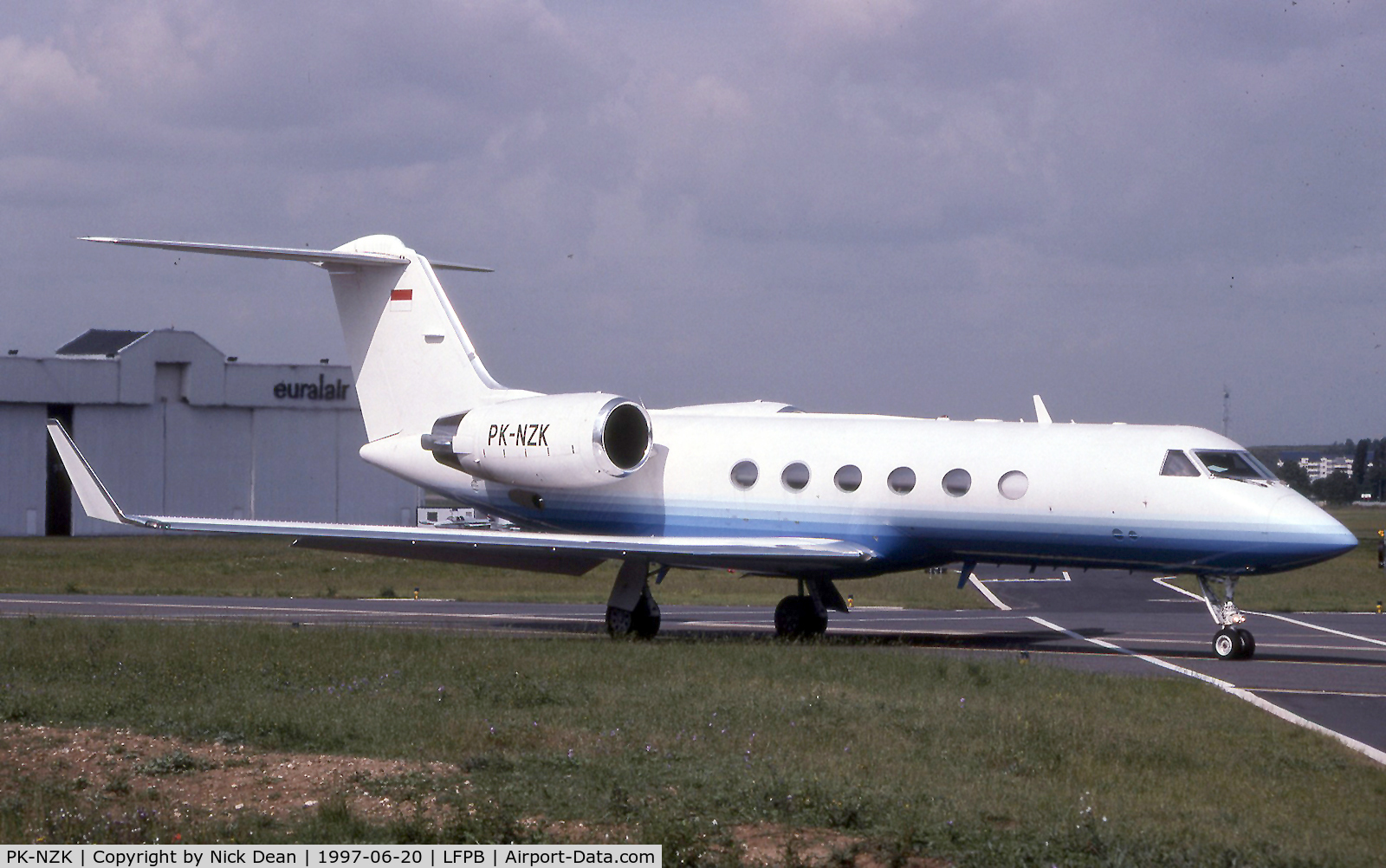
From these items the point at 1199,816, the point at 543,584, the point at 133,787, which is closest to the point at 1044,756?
the point at 1199,816

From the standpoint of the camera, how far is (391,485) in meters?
69.8

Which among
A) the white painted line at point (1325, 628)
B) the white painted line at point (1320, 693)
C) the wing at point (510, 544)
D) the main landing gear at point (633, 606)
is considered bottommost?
the white painted line at point (1325, 628)

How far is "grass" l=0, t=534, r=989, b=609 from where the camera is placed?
31062mm

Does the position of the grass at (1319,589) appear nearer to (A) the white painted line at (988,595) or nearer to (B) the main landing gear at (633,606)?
(A) the white painted line at (988,595)

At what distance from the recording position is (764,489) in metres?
19.8

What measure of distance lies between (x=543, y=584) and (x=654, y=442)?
1654 centimetres

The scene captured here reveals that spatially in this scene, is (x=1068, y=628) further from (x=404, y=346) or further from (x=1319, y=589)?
(x=1319, y=589)

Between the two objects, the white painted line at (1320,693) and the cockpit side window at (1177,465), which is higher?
the cockpit side window at (1177,465)

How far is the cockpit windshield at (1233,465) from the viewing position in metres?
17.5

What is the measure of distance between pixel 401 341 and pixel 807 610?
7.88m

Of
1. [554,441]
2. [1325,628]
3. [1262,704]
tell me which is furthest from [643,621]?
[1325,628]

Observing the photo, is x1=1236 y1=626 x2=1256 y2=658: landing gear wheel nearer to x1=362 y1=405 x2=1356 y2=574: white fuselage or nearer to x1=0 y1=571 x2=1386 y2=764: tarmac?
x1=0 y1=571 x2=1386 y2=764: tarmac

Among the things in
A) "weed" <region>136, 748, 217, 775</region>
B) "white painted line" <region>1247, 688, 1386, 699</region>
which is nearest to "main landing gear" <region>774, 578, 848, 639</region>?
"white painted line" <region>1247, 688, 1386, 699</region>
